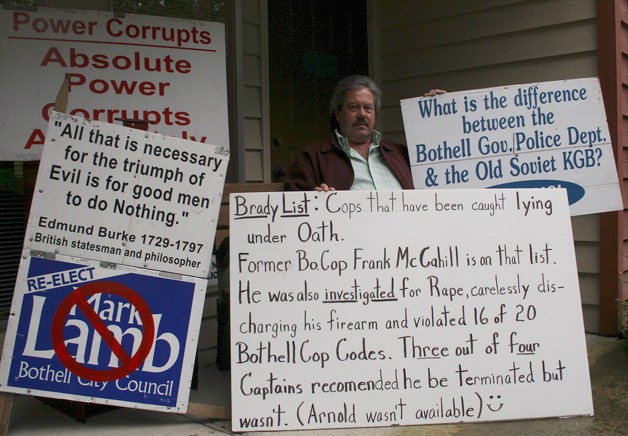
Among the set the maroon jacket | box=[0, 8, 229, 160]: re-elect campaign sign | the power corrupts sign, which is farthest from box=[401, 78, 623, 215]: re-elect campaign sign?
the power corrupts sign

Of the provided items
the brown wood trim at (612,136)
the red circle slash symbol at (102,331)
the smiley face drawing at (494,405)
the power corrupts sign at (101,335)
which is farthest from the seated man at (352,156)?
the brown wood trim at (612,136)

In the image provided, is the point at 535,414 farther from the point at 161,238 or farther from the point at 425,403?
the point at 161,238

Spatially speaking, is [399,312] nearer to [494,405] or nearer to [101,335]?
[494,405]

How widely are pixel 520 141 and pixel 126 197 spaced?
182 centimetres

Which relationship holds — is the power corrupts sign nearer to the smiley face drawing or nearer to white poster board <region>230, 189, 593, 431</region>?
white poster board <region>230, 189, 593, 431</region>

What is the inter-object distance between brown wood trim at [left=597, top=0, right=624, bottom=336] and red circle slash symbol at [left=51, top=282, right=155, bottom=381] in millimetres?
2828

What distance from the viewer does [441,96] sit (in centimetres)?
288

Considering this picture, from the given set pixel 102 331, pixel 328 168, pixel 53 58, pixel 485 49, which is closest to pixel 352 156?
pixel 328 168

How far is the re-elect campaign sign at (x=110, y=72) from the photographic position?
270cm

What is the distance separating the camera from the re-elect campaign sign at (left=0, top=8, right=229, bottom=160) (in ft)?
8.86

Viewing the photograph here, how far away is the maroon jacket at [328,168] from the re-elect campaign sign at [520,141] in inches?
3.3

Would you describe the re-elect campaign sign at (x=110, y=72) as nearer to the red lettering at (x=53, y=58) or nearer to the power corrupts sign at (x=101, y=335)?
the red lettering at (x=53, y=58)

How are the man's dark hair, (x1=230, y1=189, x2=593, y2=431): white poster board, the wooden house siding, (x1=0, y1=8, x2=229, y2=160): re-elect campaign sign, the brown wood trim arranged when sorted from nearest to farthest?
1. (x1=230, y1=189, x2=593, y2=431): white poster board
2. (x1=0, y1=8, x2=229, y2=160): re-elect campaign sign
3. the man's dark hair
4. the brown wood trim
5. the wooden house siding

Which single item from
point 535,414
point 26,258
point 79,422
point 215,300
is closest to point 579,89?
point 535,414
